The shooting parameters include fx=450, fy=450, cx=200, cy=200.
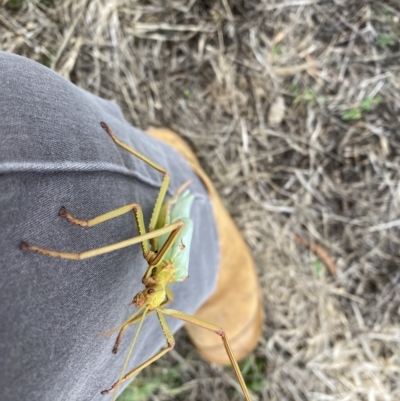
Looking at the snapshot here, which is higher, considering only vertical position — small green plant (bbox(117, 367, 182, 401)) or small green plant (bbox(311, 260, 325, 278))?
small green plant (bbox(311, 260, 325, 278))

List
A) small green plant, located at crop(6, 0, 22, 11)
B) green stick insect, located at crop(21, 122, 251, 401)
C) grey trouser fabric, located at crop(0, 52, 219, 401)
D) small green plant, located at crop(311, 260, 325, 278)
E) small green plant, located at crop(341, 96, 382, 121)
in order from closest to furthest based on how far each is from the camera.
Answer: grey trouser fabric, located at crop(0, 52, 219, 401) → green stick insect, located at crop(21, 122, 251, 401) → small green plant, located at crop(6, 0, 22, 11) → small green plant, located at crop(341, 96, 382, 121) → small green plant, located at crop(311, 260, 325, 278)

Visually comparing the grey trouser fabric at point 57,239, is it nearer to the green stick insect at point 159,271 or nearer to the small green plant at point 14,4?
the green stick insect at point 159,271

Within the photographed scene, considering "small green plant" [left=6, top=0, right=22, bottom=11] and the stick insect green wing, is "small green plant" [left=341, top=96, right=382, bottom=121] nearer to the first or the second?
the stick insect green wing

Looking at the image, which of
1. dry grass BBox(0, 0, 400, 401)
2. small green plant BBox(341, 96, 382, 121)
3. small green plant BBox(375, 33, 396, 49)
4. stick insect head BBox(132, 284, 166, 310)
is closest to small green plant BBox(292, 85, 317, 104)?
dry grass BBox(0, 0, 400, 401)

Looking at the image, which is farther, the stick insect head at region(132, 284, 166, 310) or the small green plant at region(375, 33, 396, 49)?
the small green plant at region(375, 33, 396, 49)

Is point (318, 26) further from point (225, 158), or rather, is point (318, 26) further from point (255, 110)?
point (225, 158)

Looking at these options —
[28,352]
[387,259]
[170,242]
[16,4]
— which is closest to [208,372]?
[387,259]
